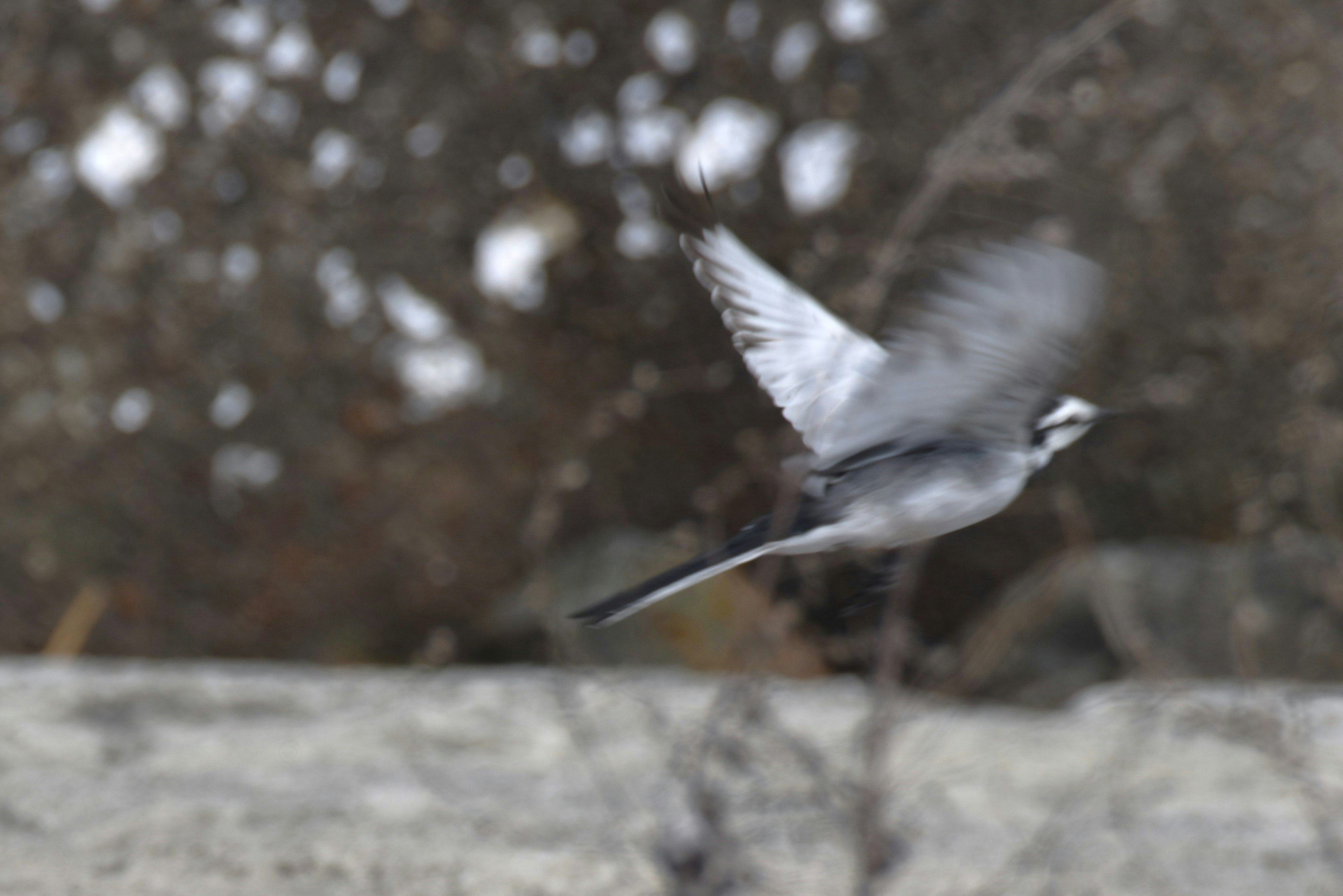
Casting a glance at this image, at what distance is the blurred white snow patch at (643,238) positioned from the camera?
2.63 meters

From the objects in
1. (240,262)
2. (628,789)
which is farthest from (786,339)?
(240,262)

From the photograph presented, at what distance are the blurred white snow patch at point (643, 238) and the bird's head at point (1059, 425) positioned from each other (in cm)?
216

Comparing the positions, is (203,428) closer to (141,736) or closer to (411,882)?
(141,736)

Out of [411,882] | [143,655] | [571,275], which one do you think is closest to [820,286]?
[571,275]

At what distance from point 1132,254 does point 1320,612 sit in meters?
0.80

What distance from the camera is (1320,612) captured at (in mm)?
2234

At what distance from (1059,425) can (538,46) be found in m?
2.27

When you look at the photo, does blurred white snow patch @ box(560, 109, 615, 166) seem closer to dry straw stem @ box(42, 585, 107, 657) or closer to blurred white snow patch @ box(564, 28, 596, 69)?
blurred white snow patch @ box(564, 28, 596, 69)

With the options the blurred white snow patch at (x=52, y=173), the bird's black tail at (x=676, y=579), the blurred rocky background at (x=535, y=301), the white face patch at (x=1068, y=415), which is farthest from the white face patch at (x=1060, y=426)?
the blurred white snow patch at (x=52, y=173)

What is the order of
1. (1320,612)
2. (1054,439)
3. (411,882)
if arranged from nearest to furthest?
(1054,439), (411,882), (1320,612)

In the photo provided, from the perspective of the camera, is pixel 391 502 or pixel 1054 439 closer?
pixel 1054 439

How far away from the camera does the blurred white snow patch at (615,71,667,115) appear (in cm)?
254

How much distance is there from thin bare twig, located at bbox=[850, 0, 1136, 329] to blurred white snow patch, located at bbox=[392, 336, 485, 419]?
2.00 m

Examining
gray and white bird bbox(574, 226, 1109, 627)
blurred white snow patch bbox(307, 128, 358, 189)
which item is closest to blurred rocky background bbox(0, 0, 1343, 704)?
blurred white snow patch bbox(307, 128, 358, 189)
